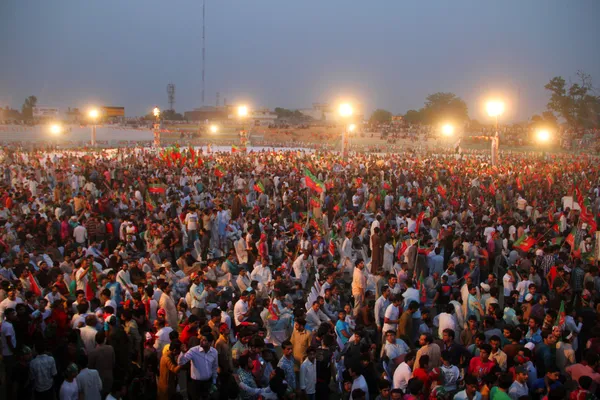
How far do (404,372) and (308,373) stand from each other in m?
0.99

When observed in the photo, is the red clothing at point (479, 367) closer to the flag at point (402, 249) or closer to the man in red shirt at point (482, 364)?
the man in red shirt at point (482, 364)

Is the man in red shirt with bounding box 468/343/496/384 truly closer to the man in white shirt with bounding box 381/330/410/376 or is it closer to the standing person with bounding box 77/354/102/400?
the man in white shirt with bounding box 381/330/410/376

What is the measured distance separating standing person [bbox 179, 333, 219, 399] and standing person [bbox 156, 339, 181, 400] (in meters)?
0.08

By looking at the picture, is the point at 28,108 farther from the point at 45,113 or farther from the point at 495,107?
the point at 495,107

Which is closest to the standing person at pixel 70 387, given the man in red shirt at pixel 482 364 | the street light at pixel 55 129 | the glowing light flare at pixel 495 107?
the man in red shirt at pixel 482 364

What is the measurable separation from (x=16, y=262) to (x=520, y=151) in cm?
3722

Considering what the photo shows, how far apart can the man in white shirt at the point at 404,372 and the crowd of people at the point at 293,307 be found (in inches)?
0.6

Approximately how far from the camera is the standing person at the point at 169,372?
539cm

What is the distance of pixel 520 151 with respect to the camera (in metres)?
39.2

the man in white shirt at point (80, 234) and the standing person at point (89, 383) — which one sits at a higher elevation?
the man in white shirt at point (80, 234)

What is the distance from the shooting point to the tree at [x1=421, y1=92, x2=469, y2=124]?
92056mm

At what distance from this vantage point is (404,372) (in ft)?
17.7

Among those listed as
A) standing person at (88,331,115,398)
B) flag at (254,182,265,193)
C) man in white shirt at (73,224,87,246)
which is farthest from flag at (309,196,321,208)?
standing person at (88,331,115,398)

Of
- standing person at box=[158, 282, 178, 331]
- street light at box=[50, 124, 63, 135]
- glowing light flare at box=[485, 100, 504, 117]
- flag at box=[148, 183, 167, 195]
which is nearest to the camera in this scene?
standing person at box=[158, 282, 178, 331]
